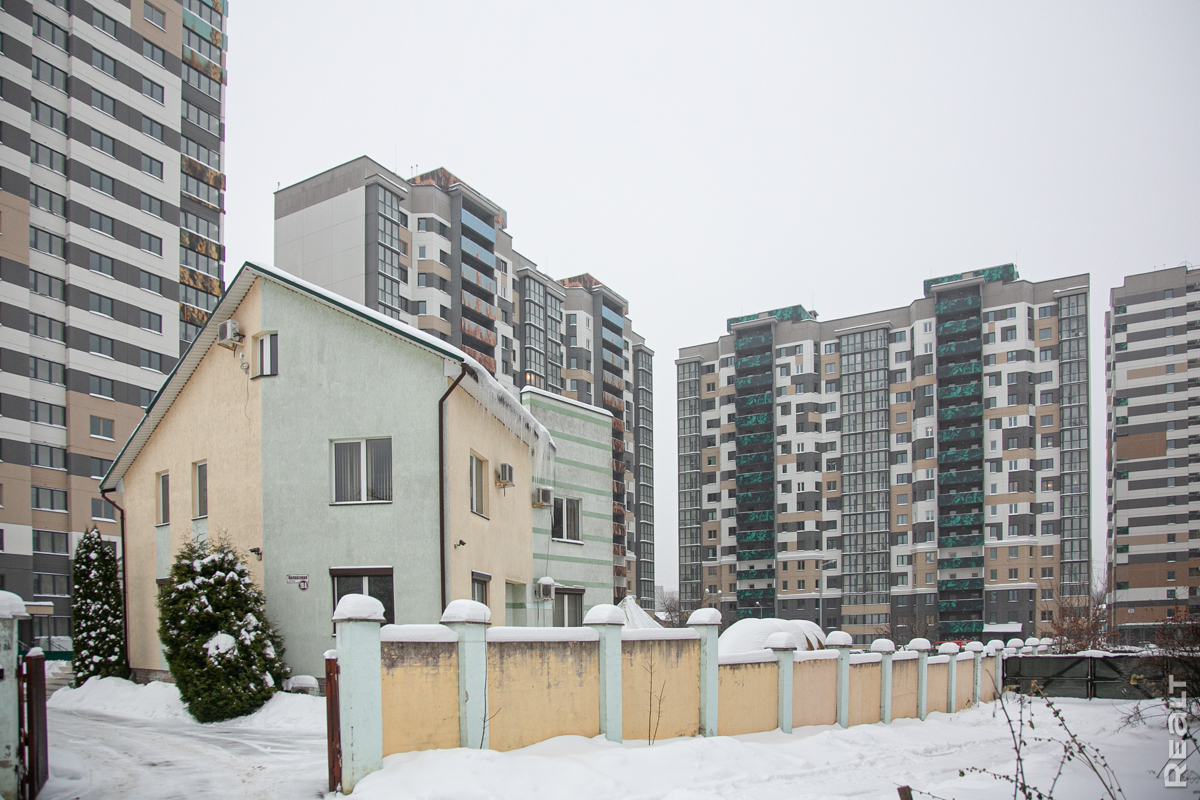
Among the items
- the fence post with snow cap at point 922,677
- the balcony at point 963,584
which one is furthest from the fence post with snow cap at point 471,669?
the balcony at point 963,584

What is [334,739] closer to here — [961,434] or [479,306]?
[479,306]

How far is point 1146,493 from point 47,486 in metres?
95.2

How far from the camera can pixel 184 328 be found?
60062mm

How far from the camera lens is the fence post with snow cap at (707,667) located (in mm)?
14898

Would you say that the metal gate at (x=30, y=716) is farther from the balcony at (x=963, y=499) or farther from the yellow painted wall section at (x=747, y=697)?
the balcony at (x=963, y=499)

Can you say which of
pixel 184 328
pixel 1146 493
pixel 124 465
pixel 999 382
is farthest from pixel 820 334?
pixel 124 465

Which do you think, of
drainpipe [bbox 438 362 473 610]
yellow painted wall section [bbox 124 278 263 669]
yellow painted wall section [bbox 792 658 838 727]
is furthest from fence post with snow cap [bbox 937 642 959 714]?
yellow painted wall section [bbox 124 278 263 669]

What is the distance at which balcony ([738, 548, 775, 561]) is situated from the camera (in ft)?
342

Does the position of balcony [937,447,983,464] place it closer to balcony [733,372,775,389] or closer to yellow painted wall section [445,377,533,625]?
balcony [733,372,775,389]

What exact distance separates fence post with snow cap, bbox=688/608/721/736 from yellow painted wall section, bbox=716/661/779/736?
177 millimetres

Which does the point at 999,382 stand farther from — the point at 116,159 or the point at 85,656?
the point at 85,656

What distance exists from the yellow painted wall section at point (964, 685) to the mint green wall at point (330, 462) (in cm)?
1394

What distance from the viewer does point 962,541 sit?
3553 inches

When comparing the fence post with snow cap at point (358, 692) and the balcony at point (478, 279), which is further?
the balcony at point (478, 279)
